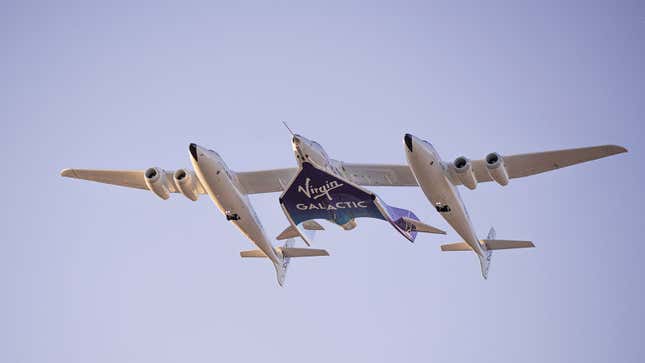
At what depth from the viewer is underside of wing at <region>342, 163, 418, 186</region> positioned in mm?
38844

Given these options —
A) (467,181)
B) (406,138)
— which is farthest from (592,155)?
(406,138)

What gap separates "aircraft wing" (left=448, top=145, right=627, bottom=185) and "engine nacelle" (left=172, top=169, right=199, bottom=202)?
10613mm

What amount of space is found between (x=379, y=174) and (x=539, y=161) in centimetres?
655

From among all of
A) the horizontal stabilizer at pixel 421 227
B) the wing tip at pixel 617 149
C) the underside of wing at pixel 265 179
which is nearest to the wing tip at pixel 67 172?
the underside of wing at pixel 265 179

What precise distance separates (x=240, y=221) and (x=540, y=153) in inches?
492

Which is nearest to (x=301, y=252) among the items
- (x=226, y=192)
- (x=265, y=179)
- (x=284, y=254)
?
(x=284, y=254)

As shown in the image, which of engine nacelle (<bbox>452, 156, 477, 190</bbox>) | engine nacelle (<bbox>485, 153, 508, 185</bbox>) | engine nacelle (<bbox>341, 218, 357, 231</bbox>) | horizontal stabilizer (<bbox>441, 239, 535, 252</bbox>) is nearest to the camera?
engine nacelle (<bbox>485, 153, 508, 185</bbox>)

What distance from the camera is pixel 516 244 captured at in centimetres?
4147

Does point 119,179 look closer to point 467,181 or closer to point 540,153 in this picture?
point 467,181

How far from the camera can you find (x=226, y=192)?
3744 cm

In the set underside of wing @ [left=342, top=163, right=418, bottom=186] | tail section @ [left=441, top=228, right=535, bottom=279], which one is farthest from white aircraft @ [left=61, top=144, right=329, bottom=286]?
tail section @ [left=441, top=228, right=535, bottom=279]

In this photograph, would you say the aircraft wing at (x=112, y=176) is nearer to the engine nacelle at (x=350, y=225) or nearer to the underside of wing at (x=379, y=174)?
the engine nacelle at (x=350, y=225)

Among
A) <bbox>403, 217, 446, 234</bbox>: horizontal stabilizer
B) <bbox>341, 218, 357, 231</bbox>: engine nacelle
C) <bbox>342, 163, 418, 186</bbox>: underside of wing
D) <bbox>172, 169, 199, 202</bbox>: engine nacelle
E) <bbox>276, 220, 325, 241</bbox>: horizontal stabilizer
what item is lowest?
<bbox>403, 217, 446, 234</bbox>: horizontal stabilizer

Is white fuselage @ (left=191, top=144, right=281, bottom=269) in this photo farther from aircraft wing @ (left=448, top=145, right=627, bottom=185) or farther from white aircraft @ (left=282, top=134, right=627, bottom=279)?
aircraft wing @ (left=448, top=145, right=627, bottom=185)
